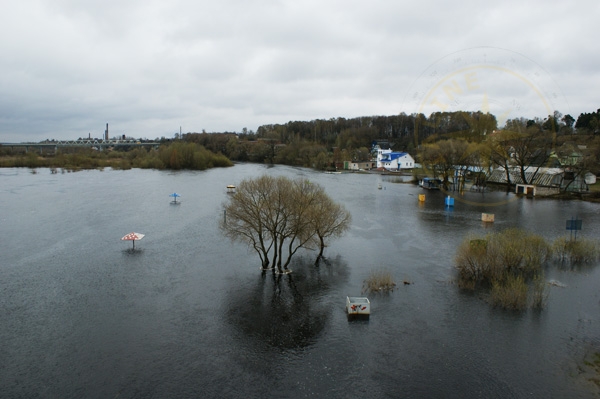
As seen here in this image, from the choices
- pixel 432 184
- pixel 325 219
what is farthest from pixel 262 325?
pixel 432 184

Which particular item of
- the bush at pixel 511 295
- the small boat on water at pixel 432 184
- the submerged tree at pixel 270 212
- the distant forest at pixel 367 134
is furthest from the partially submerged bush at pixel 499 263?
the small boat on water at pixel 432 184

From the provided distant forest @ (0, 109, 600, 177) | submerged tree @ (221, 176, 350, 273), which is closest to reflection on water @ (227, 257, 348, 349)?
submerged tree @ (221, 176, 350, 273)

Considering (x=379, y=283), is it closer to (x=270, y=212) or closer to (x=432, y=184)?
(x=270, y=212)

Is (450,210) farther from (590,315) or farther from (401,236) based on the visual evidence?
(590,315)

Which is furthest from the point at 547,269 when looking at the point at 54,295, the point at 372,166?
the point at 372,166

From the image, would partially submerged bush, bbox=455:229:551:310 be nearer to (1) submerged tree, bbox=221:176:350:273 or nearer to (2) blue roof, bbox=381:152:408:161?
(1) submerged tree, bbox=221:176:350:273
